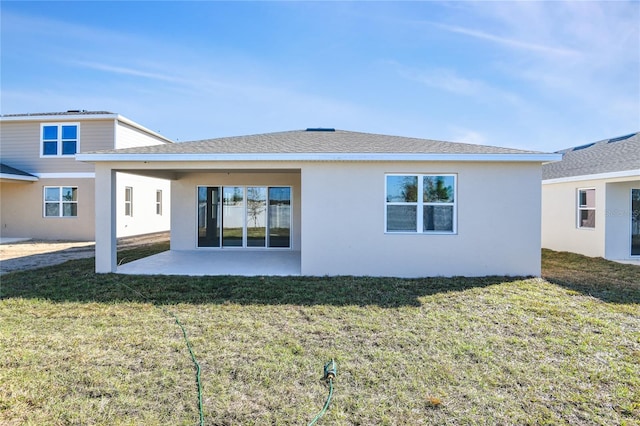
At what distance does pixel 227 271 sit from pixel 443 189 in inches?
224

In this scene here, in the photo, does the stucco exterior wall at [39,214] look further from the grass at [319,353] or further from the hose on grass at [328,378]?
the hose on grass at [328,378]

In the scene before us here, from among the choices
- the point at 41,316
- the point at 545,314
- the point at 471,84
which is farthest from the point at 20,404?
the point at 471,84

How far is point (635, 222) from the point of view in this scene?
10844 millimetres

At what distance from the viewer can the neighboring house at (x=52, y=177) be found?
15352 millimetres

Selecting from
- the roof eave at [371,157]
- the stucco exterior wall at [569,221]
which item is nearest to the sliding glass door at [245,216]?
the roof eave at [371,157]

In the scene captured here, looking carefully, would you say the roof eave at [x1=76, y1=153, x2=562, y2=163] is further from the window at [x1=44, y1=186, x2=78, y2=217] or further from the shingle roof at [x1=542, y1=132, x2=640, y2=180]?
the window at [x1=44, y1=186, x2=78, y2=217]

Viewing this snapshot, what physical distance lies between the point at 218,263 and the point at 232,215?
3.24m

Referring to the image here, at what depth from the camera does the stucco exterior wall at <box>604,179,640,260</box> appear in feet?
34.9

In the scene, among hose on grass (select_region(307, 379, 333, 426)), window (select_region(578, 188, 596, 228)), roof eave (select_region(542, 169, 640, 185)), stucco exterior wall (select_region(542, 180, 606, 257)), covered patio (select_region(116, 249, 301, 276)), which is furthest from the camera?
window (select_region(578, 188, 596, 228))

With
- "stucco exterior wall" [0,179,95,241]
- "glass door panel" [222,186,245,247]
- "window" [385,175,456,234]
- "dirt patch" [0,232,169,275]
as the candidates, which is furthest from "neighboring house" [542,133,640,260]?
"stucco exterior wall" [0,179,95,241]

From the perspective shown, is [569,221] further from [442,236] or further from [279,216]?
[279,216]

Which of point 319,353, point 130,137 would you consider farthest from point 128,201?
point 319,353

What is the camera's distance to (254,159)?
775cm

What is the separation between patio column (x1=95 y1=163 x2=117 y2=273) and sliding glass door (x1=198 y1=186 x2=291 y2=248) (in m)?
4.11
